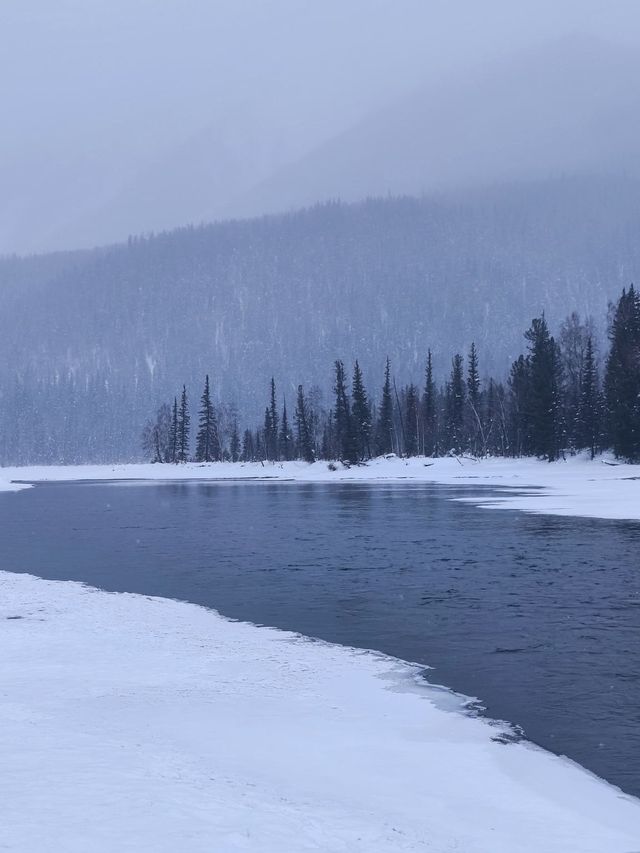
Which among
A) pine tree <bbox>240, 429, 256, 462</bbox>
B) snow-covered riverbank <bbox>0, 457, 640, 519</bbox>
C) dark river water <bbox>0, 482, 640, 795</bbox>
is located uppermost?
pine tree <bbox>240, 429, 256, 462</bbox>

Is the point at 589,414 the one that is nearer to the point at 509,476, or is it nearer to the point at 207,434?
the point at 509,476

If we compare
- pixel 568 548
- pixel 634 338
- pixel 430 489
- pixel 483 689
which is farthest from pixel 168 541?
pixel 634 338

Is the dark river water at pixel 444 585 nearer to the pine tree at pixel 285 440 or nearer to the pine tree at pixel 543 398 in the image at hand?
the pine tree at pixel 543 398

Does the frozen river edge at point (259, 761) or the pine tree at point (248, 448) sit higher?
the pine tree at point (248, 448)

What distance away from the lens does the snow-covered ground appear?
6.08 metres

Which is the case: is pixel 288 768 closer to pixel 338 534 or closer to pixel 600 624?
pixel 600 624

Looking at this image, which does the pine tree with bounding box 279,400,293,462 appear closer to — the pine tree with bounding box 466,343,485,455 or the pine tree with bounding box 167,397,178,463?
the pine tree with bounding box 167,397,178,463

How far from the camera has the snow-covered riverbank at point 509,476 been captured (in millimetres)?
41906

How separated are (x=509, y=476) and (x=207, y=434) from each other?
7866 cm

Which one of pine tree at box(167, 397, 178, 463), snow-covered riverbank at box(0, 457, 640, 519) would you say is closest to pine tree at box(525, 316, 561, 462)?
snow-covered riverbank at box(0, 457, 640, 519)

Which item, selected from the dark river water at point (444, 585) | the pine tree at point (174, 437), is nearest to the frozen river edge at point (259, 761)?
the dark river water at point (444, 585)

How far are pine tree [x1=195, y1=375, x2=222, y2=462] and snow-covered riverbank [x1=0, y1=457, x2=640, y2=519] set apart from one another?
11.7 meters

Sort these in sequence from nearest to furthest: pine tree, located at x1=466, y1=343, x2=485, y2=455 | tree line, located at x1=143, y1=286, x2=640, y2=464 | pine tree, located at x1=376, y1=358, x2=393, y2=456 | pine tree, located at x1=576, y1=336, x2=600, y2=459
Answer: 1. tree line, located at x1=143, y1=286, x2=640, y2=464
2. pine tree, located at x1=576, y1=336, x2=600, y2=459
3. pine tree, located at x1=466, y1=343, x2=485, y2=455
4. pine tree, located at x1=376, y1=358, x2=393, y2=456

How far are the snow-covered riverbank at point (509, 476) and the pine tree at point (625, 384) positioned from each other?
2.44 meters
